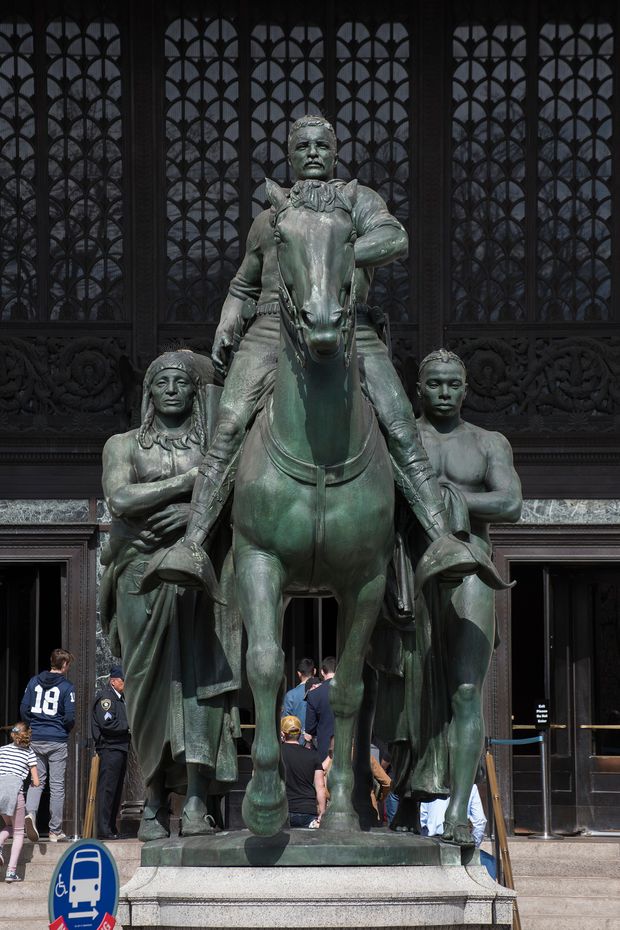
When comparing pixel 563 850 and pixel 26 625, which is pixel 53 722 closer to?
pixel 26 625

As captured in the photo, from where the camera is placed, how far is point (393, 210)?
19688 mm

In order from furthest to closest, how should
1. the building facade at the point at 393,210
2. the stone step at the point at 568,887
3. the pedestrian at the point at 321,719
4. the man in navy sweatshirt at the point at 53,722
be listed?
the building facade at the point at 393,210 < the man in navy sweatshirt at the point at 53,722 < the stone step at the point at 568,887 < the pedestrian at the point at 321,719

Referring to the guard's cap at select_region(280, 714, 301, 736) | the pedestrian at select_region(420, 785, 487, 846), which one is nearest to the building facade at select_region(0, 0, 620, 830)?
the pedestrian at select_region(420, 785, 487, 846)

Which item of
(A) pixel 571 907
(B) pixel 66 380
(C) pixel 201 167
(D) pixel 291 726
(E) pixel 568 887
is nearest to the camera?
(D) pixel 291 726

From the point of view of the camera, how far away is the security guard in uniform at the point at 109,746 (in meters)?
16.9

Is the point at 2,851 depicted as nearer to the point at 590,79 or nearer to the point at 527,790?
the point at 527,790

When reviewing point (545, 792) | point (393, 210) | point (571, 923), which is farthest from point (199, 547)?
point (393, 210)

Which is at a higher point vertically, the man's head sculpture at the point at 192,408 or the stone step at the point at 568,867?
the man's head sculpture at the point at 192,408

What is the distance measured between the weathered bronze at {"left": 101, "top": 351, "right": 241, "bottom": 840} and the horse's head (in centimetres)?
125

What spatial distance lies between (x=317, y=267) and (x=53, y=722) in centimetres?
999

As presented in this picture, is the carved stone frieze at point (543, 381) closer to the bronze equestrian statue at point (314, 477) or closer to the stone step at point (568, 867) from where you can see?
the stone step at point (568, 867)

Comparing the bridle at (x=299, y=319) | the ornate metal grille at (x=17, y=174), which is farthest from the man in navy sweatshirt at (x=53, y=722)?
the bridle at (x=299, y=319)

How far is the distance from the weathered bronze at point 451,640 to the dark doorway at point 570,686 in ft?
32.4

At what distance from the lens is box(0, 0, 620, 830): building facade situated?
19.4 metres
